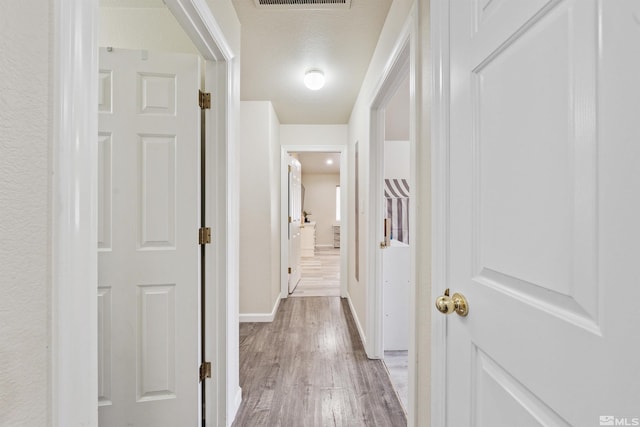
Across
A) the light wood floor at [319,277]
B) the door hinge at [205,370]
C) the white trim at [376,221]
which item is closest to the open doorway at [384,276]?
the white trim at [376,221]

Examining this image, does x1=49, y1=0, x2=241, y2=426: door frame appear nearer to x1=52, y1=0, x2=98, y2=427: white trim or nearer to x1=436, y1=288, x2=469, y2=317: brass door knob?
x1=52, y1=0, x2=98, y2=427: white trim

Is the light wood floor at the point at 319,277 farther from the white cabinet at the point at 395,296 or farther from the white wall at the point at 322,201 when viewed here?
the white wall at the point at 322,201

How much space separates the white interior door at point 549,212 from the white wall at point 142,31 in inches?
64.5

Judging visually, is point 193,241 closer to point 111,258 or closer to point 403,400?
point 111,258

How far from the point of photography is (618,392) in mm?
420

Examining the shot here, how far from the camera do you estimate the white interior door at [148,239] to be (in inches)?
55.9

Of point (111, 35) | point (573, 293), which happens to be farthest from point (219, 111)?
point (573, 293)

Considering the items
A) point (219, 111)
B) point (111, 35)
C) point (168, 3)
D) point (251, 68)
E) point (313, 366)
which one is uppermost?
point (251, 68)

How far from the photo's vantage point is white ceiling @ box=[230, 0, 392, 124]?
179cm

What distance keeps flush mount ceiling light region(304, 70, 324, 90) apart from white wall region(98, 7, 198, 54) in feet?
3.46

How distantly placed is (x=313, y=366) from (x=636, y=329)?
2.15 m

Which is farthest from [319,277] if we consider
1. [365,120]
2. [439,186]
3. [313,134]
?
[439,186]

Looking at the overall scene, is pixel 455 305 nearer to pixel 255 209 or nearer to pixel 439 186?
pixel 439 186

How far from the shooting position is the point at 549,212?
55 centimetres
